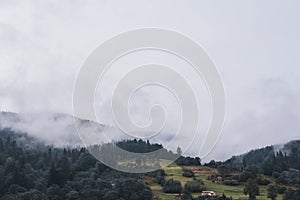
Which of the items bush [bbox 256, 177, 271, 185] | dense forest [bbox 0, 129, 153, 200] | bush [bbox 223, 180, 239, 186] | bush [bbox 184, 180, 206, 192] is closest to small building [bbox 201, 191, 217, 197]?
bush [bbox 184, 180, 206, 192]

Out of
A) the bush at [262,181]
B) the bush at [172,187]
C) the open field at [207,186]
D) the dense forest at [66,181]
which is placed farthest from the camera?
the bush at [262,181]

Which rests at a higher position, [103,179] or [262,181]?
[262,181]

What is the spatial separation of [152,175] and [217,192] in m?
11.8

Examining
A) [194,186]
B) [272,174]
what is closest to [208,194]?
[194,186]

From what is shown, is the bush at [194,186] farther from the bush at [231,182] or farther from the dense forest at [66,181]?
the dense forest at [66,181]

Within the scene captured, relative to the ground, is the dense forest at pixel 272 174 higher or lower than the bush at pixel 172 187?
higher

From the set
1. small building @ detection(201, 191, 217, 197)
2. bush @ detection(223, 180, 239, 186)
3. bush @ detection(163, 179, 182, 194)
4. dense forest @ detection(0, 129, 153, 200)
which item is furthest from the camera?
bush @ detection(223, 180, 239, 186)

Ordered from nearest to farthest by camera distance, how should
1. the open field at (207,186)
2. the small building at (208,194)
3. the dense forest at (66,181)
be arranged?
the dense forest at (66,181)
the small building at (208,194)
the open field at (207,186)

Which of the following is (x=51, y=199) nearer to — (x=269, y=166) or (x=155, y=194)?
(x=155, y=194)

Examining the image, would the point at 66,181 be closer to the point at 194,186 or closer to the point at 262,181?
the point at 194,186

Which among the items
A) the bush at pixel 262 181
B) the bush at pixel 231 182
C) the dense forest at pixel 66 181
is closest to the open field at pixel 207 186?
the bush at pixel 231 182

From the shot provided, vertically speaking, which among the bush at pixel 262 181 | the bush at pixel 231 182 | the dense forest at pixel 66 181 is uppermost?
the bush at pixel 262 181

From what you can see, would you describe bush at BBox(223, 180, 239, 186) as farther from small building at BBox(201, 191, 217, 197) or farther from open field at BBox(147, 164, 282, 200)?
small building at BBox(201, 191, 217, 197)

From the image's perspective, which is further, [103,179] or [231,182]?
[231,182]
